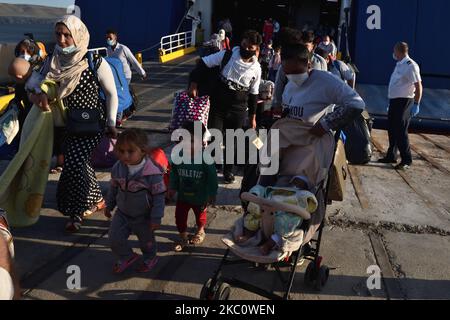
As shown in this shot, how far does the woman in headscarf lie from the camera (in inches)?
161

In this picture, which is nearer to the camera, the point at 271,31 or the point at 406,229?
the point at 406,229

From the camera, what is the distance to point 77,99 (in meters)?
4.30

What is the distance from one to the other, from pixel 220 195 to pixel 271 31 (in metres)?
17.3

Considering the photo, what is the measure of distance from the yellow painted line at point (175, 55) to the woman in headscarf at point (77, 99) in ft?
48.4

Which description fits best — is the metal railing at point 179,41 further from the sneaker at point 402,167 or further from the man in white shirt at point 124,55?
the sneaker at point 402,167

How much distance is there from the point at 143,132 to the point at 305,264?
6.30 feet

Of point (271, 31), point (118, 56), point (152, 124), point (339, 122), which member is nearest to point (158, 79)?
point (118, 56)

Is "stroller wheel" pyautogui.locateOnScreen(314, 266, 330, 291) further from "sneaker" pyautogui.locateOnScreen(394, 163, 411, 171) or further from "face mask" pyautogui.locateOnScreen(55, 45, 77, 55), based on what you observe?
"sneaker" pyautogui.locateOnScreen(394, 163, 411, 171)

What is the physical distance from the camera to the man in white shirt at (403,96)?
7.07m

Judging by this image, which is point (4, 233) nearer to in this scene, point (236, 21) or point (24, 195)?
point (24, 195)

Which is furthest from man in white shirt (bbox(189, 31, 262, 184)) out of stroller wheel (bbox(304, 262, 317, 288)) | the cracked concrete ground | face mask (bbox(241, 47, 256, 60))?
stroller wheel (bbox(304, 262, 317, 288))

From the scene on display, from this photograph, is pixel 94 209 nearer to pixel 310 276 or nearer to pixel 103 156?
pixel 103 156

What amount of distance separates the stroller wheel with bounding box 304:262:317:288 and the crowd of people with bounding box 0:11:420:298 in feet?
2.23

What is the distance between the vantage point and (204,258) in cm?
413
